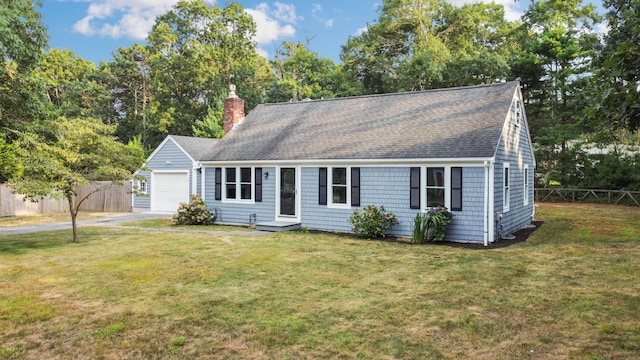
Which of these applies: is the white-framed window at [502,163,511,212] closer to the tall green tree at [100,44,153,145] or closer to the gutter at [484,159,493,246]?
the gutter at [484,159,493,246]

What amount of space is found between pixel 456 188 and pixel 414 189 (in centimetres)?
125

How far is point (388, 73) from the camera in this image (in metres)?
35.4

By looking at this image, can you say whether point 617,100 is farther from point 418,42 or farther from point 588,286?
point 418,42

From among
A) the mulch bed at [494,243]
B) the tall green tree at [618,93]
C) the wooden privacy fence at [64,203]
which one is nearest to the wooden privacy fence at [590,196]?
the mulch bed at [494,243]

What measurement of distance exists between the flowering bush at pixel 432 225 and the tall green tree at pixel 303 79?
2507 cm

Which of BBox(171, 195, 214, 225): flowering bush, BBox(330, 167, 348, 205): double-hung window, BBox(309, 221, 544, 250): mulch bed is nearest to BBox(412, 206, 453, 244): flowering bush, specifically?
BBox(309, 221, 544, 250): mulch bed

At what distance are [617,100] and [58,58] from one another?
5160cm

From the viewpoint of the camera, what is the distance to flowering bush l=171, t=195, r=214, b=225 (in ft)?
56.2

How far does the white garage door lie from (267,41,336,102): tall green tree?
16.1 meters

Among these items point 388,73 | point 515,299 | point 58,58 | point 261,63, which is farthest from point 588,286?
point 58,58

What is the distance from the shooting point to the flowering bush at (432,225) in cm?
1216

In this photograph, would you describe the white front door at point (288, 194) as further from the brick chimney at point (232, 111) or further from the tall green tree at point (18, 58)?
the tall green tree at point (18, 58)

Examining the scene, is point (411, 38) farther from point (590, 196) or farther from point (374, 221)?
point (374, 221)

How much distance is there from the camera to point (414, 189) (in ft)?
42.7
